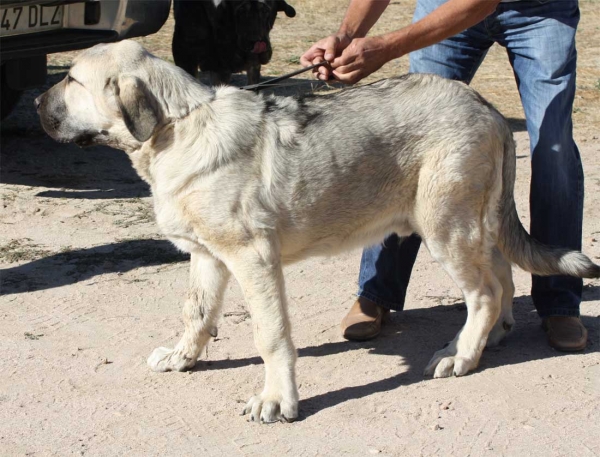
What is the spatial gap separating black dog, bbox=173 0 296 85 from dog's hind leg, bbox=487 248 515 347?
4.90 metres

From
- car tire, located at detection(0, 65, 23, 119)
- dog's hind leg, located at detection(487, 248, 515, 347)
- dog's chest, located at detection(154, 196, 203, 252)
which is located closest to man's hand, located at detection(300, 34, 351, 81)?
dog's chest, located at detection(154, 196, 203, 252)

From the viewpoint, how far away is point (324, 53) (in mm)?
4395

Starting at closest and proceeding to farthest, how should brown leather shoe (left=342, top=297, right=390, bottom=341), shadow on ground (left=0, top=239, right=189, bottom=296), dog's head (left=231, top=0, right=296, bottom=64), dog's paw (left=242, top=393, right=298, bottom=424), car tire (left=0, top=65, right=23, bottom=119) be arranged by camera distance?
1. dog's paw (left=242, top=393, right=298, bottom=424)
2. brown leather shoe (left=342, top=297, right=390, bottom=341)
3. shadow on ground (left=0, top=239, right=189, bottom=296)
4. car tire (left=0, top=65, right=23, bottom=119)
5. dog's head (left=231, top=0, right=296, bottom=64)

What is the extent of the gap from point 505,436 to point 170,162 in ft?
6.05

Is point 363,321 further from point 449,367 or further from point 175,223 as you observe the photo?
point 175,223

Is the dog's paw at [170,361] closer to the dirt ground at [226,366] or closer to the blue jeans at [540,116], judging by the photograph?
the dirt ground at [226,366]

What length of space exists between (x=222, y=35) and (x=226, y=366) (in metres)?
5.18

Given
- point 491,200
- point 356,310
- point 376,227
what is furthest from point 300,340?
point 491,200

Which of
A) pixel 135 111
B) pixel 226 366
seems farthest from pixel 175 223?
pixel 226 366

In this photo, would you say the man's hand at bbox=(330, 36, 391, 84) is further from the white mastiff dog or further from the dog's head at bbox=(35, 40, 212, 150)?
the dog's head at bbox=(35, 40, 212, 150)

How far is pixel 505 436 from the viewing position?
377cm

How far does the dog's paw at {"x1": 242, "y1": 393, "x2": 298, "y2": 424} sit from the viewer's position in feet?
12.7

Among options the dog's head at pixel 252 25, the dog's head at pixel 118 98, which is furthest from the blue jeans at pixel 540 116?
the dog's head at pixel 252 25

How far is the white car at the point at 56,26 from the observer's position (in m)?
6.55
